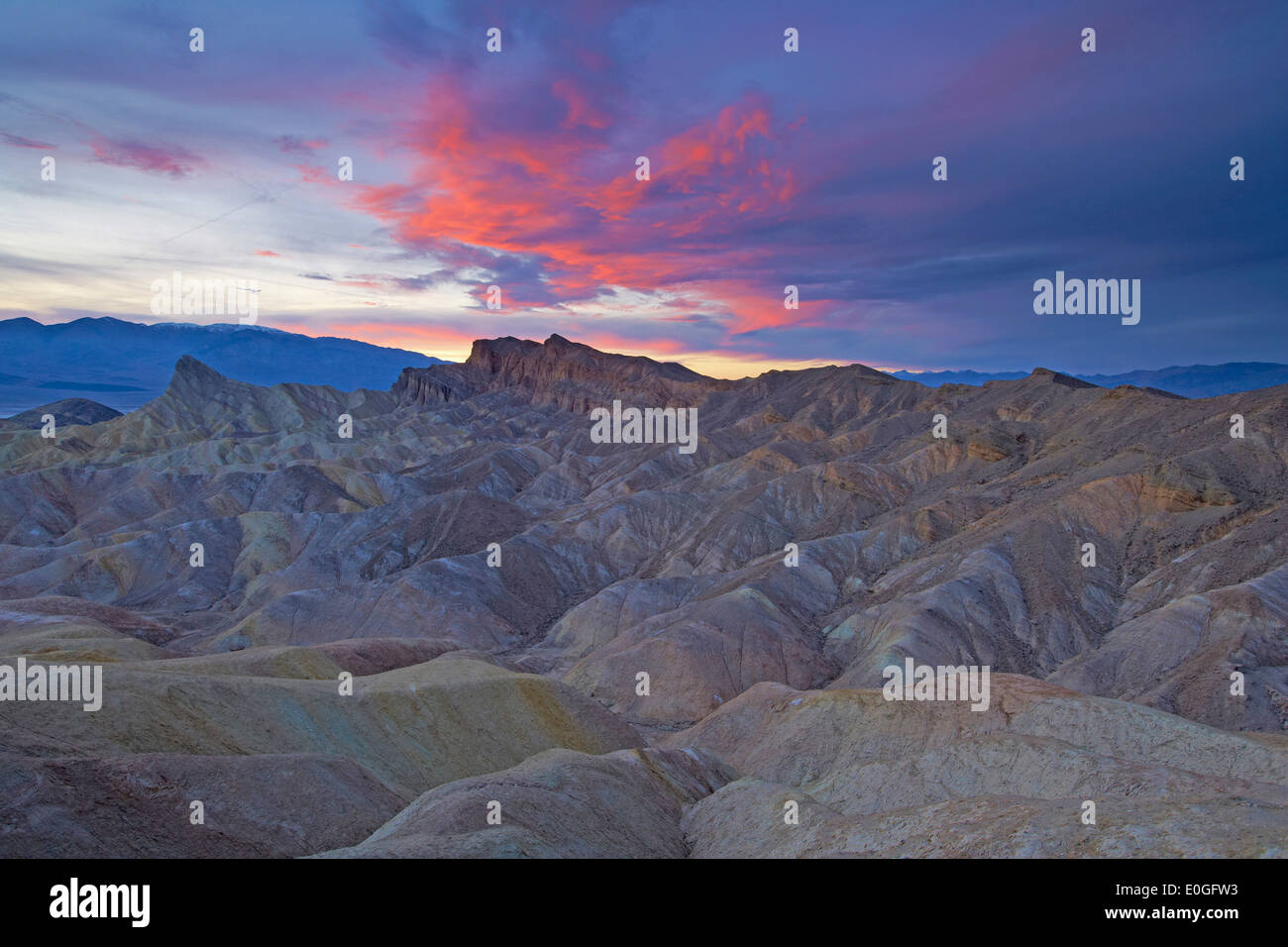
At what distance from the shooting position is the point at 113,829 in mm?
16578

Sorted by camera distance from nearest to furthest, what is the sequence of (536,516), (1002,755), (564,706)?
(1002,755) → (564,706) → (536,516)

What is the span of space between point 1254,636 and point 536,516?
69.6m

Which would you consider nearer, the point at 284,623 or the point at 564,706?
the point at 564,706

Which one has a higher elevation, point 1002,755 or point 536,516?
point 536,516

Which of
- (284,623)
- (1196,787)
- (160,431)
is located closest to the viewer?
(1196,787)

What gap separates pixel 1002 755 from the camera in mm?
24156
